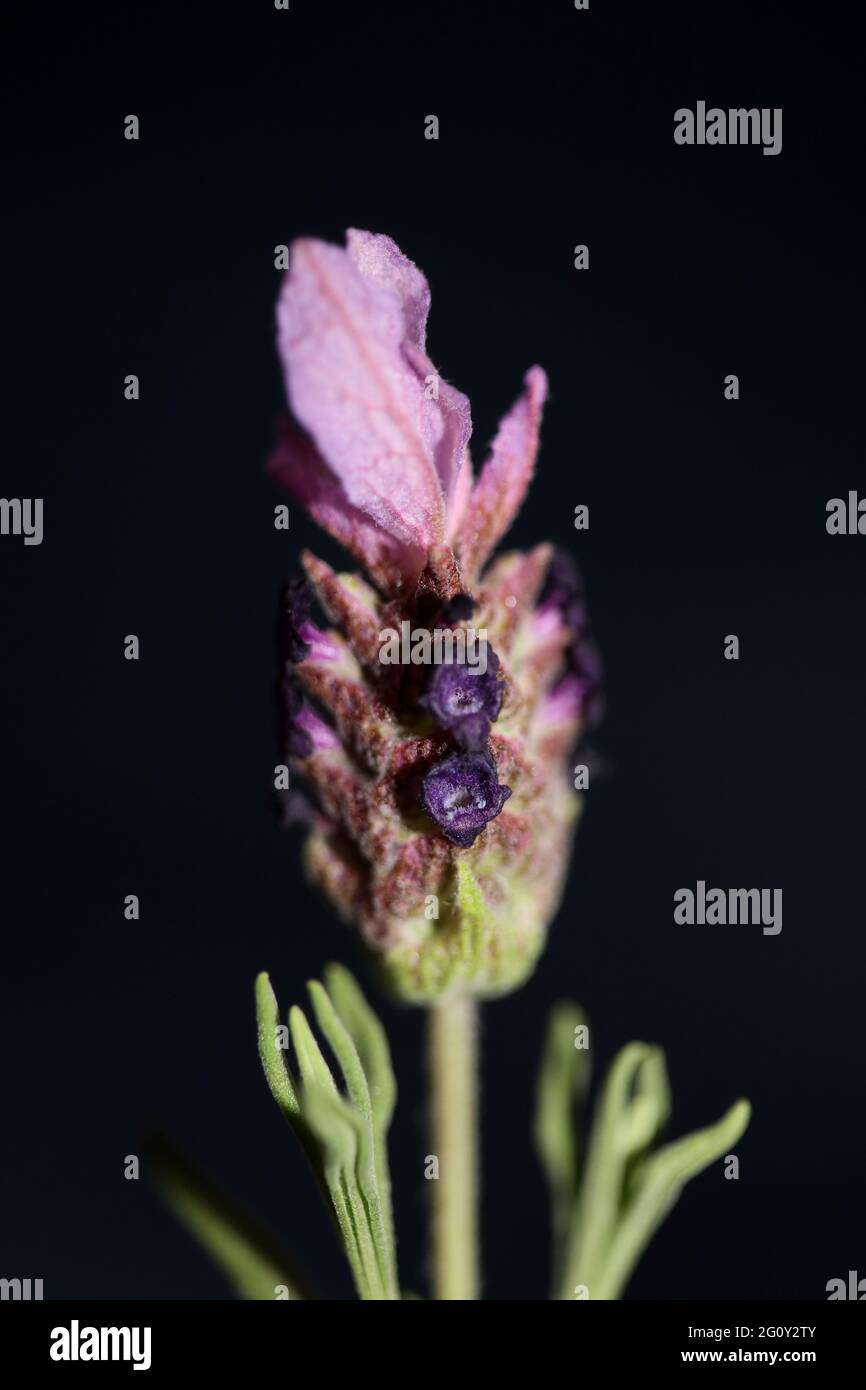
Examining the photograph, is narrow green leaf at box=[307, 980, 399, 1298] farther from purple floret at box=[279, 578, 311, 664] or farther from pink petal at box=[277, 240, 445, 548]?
pink petal at box=[277, 240, 445, 548]

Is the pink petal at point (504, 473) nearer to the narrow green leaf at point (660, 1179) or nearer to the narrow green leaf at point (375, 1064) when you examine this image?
the narrow green leaf at point (375, 1064)

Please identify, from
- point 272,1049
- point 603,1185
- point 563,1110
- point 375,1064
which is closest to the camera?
point 272,1049

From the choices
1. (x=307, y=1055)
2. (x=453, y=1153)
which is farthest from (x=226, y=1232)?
(x=307, y=1055)

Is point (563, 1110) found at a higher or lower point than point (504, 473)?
lower

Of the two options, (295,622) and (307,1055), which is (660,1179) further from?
(295,622)

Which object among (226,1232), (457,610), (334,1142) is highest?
(457,610)

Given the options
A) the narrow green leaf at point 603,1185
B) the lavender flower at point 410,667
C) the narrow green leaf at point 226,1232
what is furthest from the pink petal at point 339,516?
the narrow green leaf at point 226,1232

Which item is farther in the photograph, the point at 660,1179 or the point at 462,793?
the point at 660,1179
